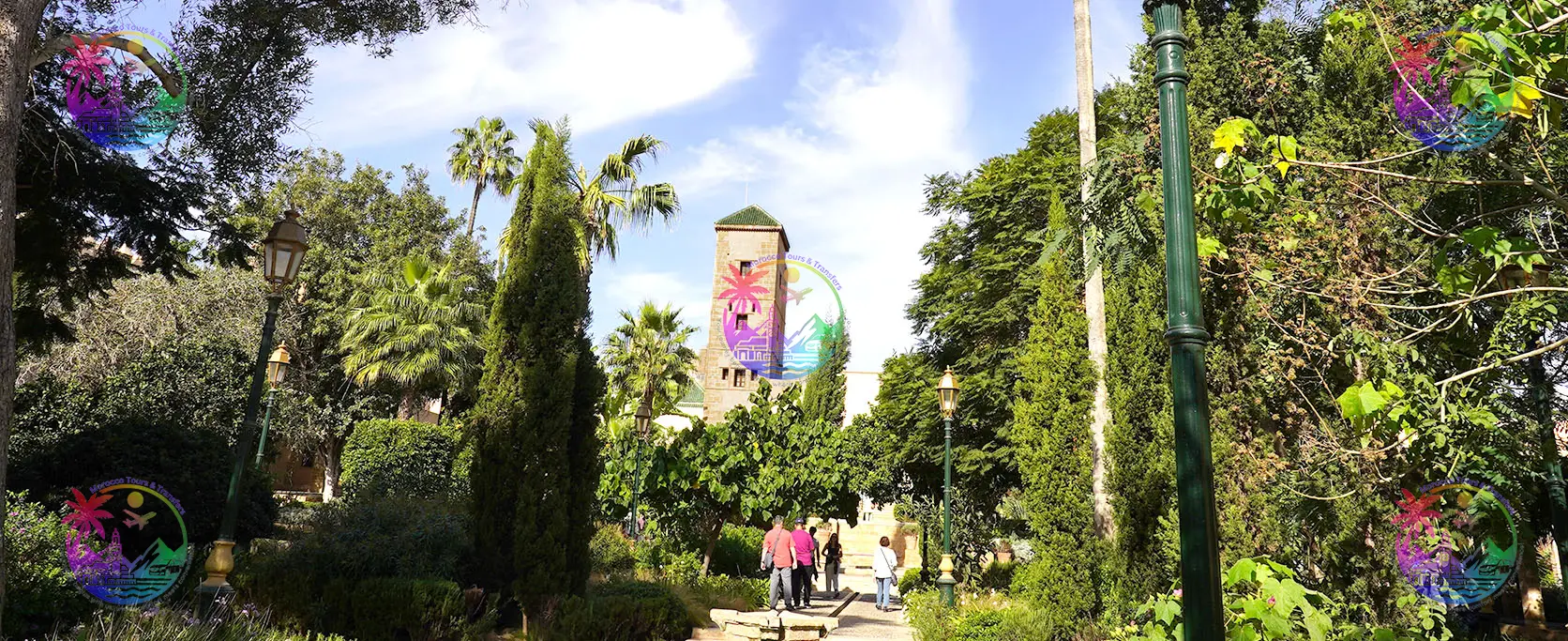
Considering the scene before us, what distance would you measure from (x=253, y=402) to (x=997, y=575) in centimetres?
1740

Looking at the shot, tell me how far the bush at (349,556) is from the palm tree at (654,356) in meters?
17.6

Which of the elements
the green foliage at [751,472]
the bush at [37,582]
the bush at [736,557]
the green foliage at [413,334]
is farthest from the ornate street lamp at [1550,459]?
the green foliage at [413,334]

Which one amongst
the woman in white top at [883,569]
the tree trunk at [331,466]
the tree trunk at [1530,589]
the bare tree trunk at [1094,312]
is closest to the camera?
the bare tree trunk at [1094,312]

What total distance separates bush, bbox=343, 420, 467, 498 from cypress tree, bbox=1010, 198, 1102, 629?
16.0 m

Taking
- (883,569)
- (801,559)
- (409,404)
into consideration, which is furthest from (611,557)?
(409,404)

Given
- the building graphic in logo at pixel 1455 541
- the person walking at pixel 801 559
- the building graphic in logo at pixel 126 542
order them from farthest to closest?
the person walking at pixel 801 559 → the building graphic in logo at pixel 126 542 → the building graphic in logo at pixel 1455 541

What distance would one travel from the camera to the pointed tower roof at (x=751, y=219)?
43.8m

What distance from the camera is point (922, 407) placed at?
21.6 metres

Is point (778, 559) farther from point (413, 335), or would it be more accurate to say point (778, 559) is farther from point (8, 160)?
point (413, 335)

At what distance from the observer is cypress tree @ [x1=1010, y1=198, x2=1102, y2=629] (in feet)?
36.1

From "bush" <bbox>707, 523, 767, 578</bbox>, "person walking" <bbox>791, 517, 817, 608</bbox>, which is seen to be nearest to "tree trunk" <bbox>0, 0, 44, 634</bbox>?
"person walking" <bbox>791, 517, 817, 608</bbox>

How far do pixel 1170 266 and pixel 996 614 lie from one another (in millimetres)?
8985

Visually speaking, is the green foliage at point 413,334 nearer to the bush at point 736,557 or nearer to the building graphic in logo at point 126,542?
the bush at point 736,557

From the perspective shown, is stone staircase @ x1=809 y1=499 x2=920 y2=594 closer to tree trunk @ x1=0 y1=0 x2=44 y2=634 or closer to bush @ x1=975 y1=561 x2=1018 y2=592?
bush @ x1=975 y1=561 x2=1018 y2=592
